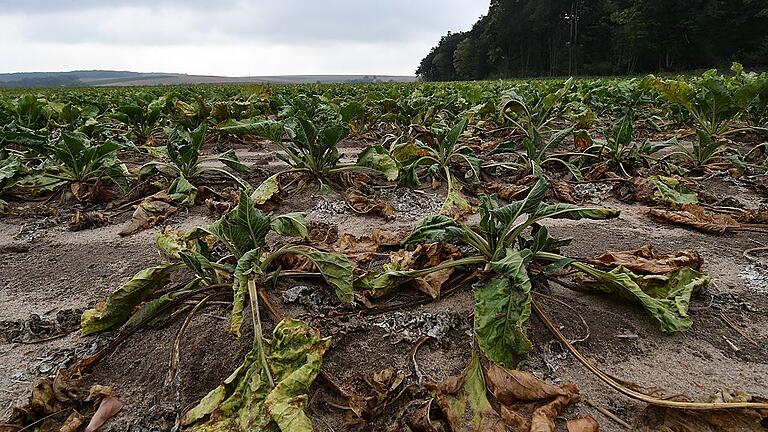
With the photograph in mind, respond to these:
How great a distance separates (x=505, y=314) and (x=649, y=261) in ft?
2.65

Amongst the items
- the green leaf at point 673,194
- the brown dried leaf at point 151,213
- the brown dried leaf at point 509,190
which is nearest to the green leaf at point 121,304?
the brown dried leaf at point 151,213

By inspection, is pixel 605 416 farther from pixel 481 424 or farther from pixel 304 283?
pixel 304 283

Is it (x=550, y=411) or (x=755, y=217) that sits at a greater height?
(x=755, y=217)

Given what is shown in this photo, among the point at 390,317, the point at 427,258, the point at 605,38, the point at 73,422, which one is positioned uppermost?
the point at 605,38

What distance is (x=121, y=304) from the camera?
65.1 inches

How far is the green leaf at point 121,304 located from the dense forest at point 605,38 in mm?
42284

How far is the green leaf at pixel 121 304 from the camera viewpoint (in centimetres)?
164

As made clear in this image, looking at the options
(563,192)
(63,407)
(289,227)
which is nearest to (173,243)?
(289,227)

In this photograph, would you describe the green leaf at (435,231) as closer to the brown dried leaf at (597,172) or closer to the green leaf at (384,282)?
the green leaf at (384,282)

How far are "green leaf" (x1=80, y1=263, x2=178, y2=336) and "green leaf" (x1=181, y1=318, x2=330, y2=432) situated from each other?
52cm

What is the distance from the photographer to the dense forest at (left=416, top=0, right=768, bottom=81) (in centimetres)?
3812

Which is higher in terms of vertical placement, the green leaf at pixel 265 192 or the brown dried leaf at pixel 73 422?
the green leaf at pixel 265 192

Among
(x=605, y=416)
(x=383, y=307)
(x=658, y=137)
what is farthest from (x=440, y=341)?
(x=658, y=137)

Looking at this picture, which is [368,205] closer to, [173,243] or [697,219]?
[173,243]
